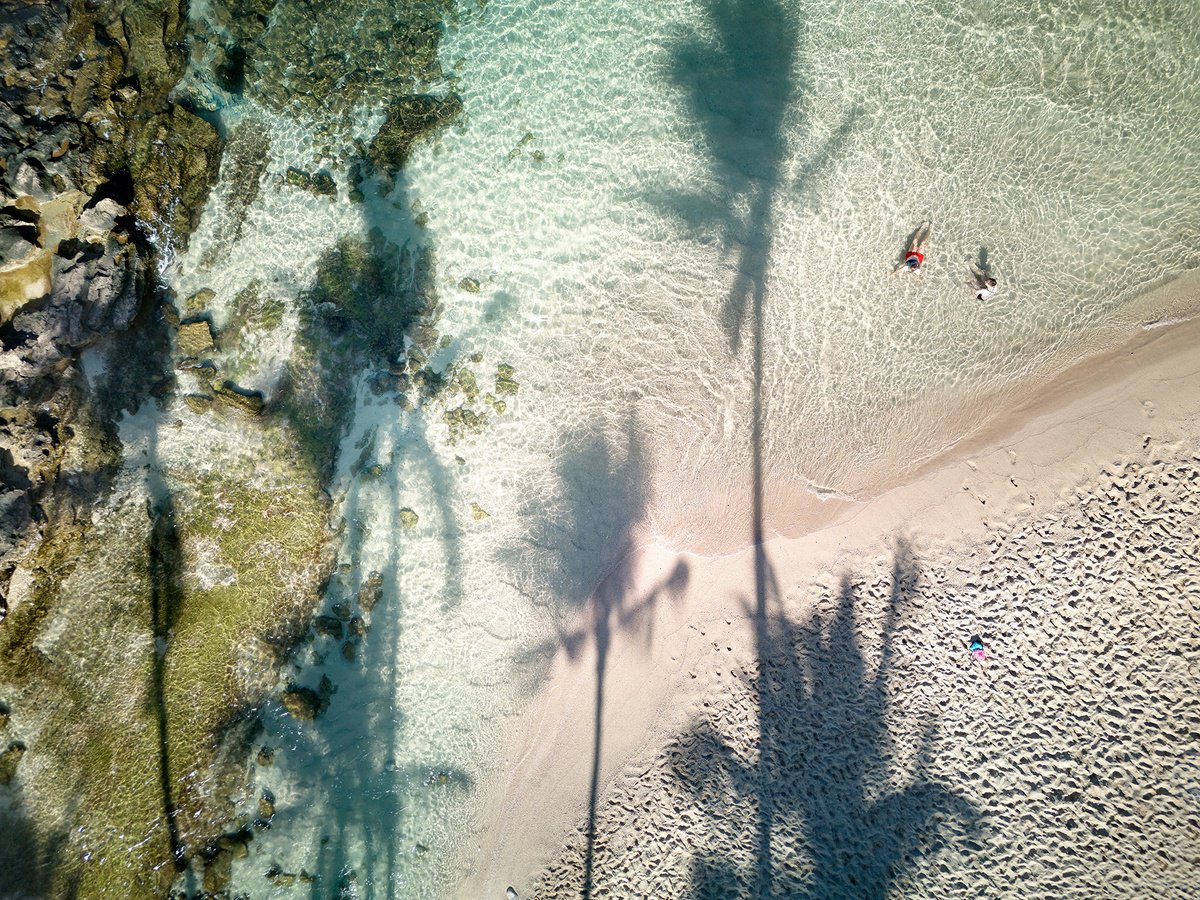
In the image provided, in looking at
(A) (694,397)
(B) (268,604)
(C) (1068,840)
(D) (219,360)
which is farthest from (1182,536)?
(D) (219,360)

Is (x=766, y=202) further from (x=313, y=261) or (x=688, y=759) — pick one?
(x=688, y=759)

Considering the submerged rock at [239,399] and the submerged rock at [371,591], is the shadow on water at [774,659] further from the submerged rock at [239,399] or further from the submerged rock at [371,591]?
the submerged rock at [239,399]

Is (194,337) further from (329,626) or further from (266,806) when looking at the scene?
(266,806)

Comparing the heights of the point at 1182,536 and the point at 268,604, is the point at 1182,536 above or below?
above

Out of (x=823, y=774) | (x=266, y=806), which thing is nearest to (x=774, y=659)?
(x=823, y=774)

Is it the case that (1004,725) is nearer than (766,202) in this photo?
Yes

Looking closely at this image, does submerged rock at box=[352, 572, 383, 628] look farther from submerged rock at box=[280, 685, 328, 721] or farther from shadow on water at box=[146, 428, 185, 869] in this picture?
shadow on water at box=[146, 428, 185, 869]
